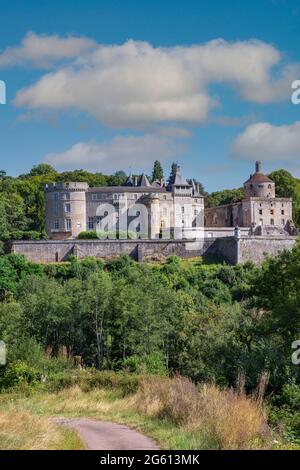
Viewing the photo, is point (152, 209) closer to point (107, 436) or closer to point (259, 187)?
point (259, 187)

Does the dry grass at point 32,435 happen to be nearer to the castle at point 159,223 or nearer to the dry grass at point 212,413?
the dry grass at point 212,413

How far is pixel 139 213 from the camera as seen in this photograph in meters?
67.2

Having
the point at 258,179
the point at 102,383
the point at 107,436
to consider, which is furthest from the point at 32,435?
the point at 258,179

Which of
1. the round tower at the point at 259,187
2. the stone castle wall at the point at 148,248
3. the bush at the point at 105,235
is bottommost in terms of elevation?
the stone castle wall at the point at 148,248

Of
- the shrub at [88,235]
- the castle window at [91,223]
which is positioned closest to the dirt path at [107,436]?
the shrub at [88,235]

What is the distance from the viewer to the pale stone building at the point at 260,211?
68750 mm

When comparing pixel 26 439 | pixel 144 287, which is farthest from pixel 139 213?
pixel 26 439

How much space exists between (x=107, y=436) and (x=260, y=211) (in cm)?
6043

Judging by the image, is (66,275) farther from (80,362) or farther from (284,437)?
(284,437)

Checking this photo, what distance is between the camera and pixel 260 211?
228 feet

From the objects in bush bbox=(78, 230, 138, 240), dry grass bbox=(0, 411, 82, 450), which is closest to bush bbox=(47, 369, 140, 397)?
dry grass bbox=(0, 411, 82, 450)

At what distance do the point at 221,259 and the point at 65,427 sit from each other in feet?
169

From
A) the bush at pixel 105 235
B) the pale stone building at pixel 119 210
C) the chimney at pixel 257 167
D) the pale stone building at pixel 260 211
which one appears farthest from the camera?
the chimney at pixel 257 167

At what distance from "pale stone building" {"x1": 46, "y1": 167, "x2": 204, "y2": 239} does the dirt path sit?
53.5 meters
